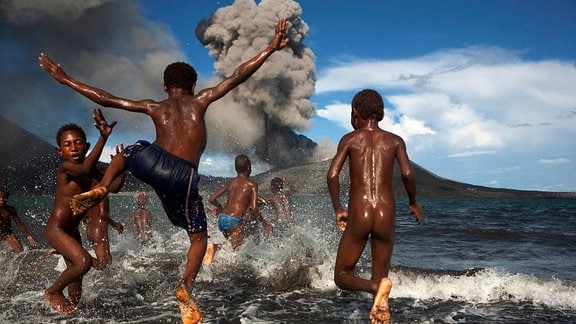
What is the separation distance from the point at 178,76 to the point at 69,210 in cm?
178

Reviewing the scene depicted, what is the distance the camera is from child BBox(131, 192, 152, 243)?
11.0 metres

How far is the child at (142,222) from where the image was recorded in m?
11.0

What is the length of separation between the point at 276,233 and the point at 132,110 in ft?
19.6

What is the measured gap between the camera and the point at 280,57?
210ft

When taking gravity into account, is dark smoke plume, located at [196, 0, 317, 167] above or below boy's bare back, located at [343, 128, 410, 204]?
above

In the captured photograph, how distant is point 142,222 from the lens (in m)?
11.0

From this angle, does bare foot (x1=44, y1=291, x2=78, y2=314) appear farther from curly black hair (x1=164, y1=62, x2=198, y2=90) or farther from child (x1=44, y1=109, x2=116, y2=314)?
curly black hair (x1=164, y1=62, x2=198, y2=90)

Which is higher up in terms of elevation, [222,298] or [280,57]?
[280,57]

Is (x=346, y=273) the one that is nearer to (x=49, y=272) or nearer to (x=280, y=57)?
(x=49, y=272)

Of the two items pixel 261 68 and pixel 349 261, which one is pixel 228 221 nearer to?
pixel 349 261

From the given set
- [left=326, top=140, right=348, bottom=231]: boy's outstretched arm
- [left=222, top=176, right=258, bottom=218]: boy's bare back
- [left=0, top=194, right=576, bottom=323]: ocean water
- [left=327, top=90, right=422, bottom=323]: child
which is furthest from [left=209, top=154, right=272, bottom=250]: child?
[left=326, top=140, right=348, bottom=231]: boy's outstretched arm

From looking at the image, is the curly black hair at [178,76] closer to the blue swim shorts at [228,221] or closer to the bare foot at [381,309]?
the bare foot at [381,309]

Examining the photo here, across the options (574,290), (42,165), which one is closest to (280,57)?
(574,290)

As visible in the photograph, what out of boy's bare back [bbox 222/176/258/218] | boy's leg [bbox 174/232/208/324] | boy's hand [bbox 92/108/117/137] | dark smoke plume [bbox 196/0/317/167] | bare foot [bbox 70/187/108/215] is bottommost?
boy's leg [bbox 174/232/208/324]
